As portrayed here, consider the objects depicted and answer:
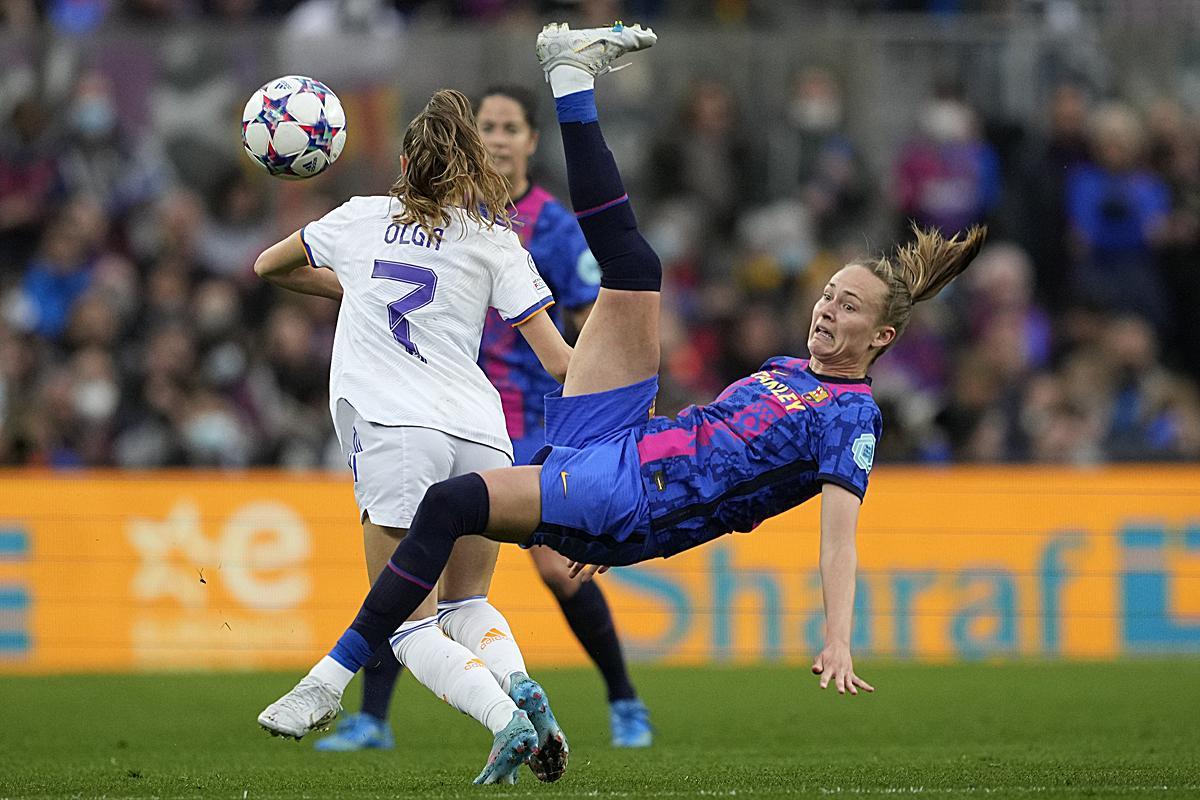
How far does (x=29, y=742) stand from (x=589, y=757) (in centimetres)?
250

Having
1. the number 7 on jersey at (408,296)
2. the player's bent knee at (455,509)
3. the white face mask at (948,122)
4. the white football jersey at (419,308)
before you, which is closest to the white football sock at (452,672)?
the player's bent knee at (455,509)

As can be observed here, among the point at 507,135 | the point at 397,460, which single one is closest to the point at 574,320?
the point at 507,135

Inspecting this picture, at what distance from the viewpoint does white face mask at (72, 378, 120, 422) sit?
12859mm

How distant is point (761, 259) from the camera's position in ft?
46.2

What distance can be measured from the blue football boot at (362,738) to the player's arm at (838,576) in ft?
9.65

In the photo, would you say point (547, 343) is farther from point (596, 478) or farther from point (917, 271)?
point (917, 271)

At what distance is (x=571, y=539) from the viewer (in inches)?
215

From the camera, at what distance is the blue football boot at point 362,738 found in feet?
25.3

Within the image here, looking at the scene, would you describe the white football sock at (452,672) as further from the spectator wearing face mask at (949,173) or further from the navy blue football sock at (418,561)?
the spectator wearing face mask at (949,173)

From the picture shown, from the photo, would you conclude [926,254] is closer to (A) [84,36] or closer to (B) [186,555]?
(B) [186,555]

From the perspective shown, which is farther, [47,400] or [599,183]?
[47,400]

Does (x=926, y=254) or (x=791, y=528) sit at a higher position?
(x=926, y=254)

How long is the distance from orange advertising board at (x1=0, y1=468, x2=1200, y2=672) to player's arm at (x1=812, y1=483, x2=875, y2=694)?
21.1ft

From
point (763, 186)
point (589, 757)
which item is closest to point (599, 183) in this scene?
point (589, 757)
